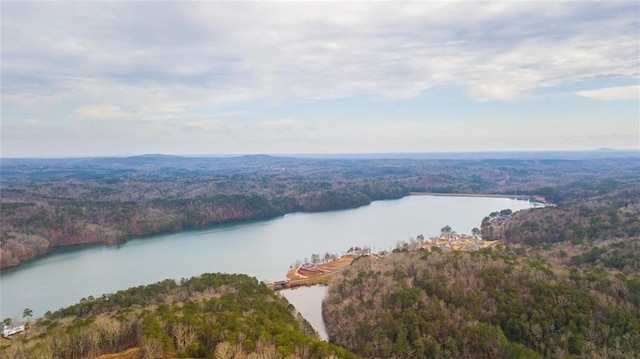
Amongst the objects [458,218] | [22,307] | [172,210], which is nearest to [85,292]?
[22,307]

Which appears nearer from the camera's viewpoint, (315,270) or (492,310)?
(492,310)

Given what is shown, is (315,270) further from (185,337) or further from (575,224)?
(575,224)

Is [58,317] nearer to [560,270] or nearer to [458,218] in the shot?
[560,270]

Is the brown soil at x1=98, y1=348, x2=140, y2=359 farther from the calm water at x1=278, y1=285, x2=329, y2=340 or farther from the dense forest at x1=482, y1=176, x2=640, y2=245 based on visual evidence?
the dense forest at x1=482, y1=176, x2=640, y2=245

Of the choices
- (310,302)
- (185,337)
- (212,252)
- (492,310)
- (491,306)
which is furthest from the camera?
(212,252)

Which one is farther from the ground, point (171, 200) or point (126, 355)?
point (126, 355)

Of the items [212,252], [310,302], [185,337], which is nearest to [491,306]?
[310,302]

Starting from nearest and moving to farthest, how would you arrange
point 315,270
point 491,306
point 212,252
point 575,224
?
point 491,306 < point 315,270 < point 575,224 < point 212,252
